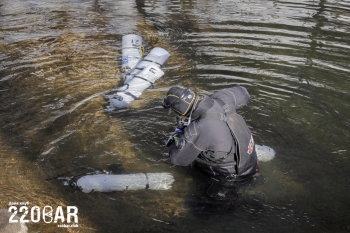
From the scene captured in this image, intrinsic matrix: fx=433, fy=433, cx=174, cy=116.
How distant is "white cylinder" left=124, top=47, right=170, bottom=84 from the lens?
7.98 metres

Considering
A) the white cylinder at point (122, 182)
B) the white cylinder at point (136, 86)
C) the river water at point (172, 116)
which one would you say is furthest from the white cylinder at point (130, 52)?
the white cylinder at point (122, 182)

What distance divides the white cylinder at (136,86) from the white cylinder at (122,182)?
2.05 m

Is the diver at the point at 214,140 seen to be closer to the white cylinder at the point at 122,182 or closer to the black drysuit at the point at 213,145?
the black drysuit at the point at 213,145

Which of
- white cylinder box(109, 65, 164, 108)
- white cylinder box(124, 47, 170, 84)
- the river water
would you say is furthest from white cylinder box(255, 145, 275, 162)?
white cylinder box(124, 47, 170, 84)

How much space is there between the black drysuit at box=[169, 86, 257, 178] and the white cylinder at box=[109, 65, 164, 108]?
91.7 inches

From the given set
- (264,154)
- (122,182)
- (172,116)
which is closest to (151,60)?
(172,116)

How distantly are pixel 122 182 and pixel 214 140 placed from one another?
4.06ft

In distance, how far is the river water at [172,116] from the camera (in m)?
4.91

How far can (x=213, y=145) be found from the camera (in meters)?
4.72

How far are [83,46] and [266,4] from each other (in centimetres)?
569

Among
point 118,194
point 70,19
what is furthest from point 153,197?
point 70,19

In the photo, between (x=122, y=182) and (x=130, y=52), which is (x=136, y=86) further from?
(x=122, y=182)

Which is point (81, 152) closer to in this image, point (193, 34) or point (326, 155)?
point (326, 155)

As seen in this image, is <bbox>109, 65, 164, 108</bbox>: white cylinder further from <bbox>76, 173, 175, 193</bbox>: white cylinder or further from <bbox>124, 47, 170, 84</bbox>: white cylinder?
<bbox>76, 173, 175, 193</bbox>: white cylinder
